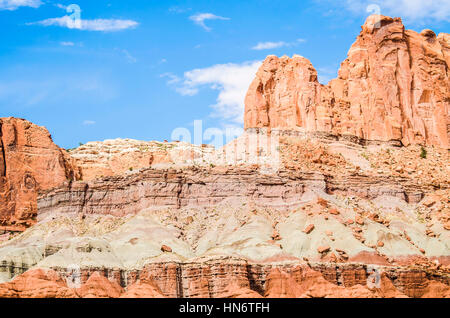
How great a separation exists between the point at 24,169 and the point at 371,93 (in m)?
48.9

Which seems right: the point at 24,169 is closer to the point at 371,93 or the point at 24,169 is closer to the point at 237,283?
the point at 237,283

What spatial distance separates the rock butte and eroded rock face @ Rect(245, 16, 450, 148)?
0.20 meters

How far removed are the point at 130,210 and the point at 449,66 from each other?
58.6m

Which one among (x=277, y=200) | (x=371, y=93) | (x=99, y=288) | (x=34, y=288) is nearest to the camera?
(x=34, y=288)

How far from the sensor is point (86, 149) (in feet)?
511

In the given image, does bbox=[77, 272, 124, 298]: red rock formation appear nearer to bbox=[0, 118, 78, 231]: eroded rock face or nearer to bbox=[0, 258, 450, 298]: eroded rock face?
bbox=[0, 258, 450, 298]: eroded rock face

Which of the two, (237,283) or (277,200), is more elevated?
(277,200)

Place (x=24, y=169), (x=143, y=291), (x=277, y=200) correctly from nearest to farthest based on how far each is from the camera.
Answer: (x=143, y=291), (x=277, y=200), (x=24, y=169)

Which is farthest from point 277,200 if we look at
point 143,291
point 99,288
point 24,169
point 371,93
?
point 24,169

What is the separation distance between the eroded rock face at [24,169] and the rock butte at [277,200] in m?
0.16

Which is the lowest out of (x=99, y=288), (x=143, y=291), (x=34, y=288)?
(x=143, y=291)

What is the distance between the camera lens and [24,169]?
385ft

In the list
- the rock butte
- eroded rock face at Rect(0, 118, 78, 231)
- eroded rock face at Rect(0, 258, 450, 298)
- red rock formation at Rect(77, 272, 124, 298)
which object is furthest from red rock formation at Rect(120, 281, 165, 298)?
eroded rock face at Rect(0, 118, 78, 231)

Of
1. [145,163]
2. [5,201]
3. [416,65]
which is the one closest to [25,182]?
[5,201]
